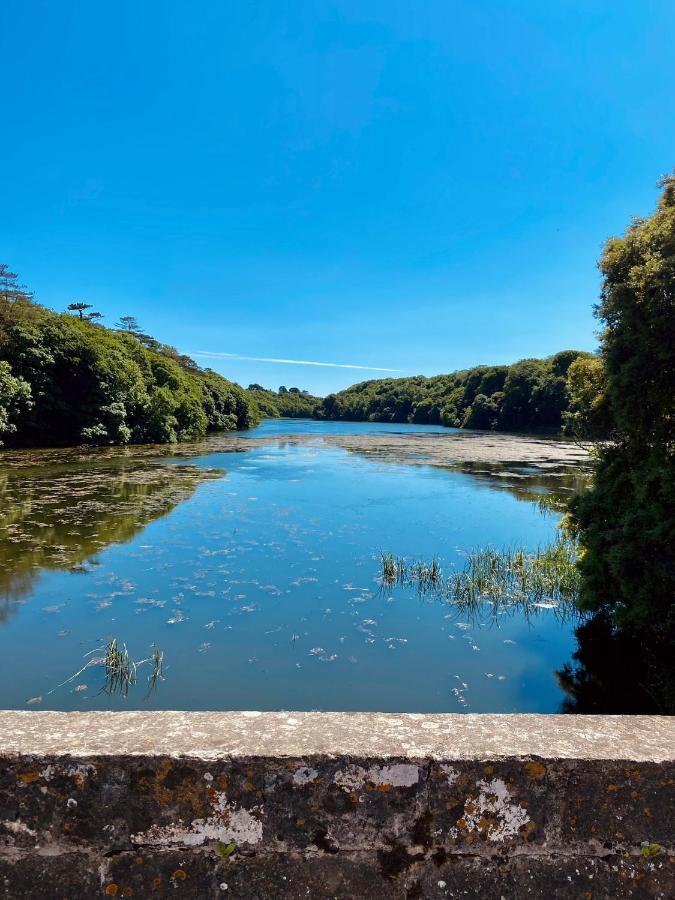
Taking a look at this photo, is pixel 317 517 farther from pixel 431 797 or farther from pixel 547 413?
pixel 547 413

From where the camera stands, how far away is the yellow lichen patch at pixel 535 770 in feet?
5.32

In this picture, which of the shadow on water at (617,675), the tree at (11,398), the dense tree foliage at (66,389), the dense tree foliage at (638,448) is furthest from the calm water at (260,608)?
the dense tree foliage at (66,389)

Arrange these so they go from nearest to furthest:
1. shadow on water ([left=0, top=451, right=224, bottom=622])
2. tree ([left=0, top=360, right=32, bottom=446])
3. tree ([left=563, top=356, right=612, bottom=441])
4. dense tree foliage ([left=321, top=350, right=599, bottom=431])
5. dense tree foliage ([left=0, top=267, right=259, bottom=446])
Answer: tree ([left=563, top=356, right=612, bottom=441]) → shadow on water ([left=0, top=451, right=224, bottom=622]) → tree ([left=0, top=360, right=32, bottom=446]) → dense tree foliage ([left=0, top=267, right=259, bottom=446]) → dense tree foliage ([left=321, top=350, right=599, bottom=431])

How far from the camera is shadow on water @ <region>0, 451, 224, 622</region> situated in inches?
411

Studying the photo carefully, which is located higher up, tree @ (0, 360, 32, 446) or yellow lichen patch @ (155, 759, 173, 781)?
tree @ (0, 360, 32, 446)

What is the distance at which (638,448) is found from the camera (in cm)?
707

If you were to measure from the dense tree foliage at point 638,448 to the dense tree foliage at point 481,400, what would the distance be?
3378 centimetres

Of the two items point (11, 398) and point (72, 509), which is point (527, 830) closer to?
point (72, 509)

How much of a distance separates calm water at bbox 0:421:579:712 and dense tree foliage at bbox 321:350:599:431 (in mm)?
31225

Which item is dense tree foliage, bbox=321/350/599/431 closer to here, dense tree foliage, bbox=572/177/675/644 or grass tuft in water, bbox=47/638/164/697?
dense tree foliage, bbox=572/177/675/644

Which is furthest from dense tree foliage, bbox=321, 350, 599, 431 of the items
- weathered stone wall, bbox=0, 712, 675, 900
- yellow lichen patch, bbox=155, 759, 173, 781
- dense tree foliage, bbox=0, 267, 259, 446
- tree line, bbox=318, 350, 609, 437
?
yellow lichen patch, bbox=155, 759, 173, 781

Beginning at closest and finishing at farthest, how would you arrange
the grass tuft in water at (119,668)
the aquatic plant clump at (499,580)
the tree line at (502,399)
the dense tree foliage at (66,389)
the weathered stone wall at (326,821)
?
the weathered stone wall at (326,821) → the grass tuft in water at (119,668) → the tree line at (502,399) → the aquatic plant clump at (499,580) → the dense tree foliage at (66,389)

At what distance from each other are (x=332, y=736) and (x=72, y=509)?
1627cm

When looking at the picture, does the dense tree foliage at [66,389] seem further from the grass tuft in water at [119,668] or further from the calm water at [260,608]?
the grass tuft in water at [119,668]
